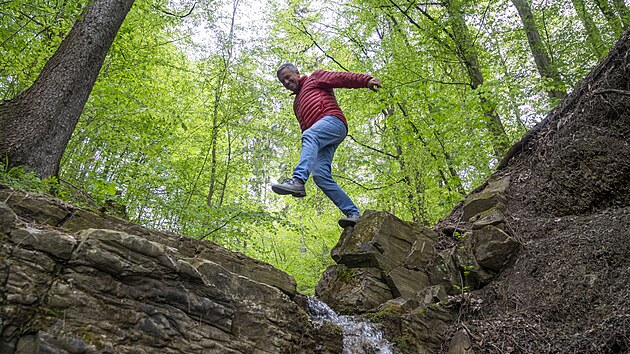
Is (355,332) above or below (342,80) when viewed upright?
below

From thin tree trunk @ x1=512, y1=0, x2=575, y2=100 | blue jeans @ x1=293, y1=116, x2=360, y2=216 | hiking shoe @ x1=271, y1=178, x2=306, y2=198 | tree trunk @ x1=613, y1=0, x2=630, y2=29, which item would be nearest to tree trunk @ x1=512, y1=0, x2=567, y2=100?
thin tree trunk @ x1=512, y1=0, x2=575, y2=100

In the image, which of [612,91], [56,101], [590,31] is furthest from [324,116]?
[590,31]

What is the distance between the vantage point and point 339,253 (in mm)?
5645

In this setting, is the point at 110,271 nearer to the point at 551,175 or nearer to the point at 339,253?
the point at 339,253

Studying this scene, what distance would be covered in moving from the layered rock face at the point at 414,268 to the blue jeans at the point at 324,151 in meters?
0.50

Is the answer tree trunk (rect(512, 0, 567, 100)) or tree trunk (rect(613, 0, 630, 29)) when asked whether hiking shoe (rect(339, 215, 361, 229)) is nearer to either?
tree trunk (rect(512, 0, 567, 100))

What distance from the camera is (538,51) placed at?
8500mm

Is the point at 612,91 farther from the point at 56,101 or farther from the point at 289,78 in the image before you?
the point at 56,101

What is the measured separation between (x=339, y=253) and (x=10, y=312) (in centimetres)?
390

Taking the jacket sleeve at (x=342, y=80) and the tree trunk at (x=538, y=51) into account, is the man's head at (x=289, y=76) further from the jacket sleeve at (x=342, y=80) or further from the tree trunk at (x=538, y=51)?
the tree trunk at (x=538, y=51)

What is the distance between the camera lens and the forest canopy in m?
7.59

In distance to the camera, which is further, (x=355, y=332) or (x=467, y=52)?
(x=467, y=52)

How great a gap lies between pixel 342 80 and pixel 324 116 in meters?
0.58

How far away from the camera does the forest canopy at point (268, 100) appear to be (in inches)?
299
